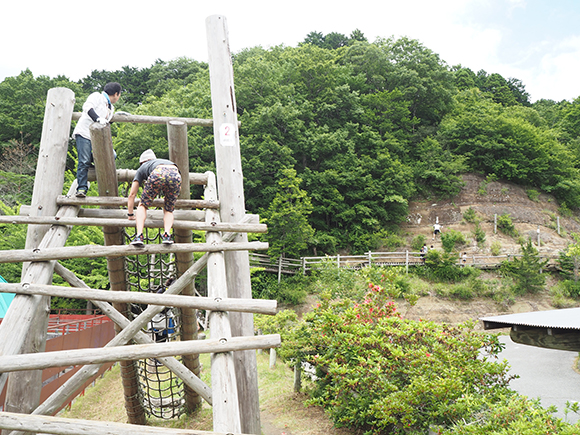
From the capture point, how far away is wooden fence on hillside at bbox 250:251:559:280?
68.7 ft

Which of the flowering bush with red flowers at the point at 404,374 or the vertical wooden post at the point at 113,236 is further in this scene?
the flowering bush with red flowers at the point at 404,374

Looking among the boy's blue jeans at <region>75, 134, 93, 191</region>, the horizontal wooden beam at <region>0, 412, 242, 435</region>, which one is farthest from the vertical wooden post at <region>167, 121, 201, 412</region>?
the horizontal wooden beam at <region>0, 412, 242, 435</region>

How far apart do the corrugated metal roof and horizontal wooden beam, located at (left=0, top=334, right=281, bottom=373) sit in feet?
5.77

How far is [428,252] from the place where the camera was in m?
21.4

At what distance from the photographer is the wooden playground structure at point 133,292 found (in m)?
2.25

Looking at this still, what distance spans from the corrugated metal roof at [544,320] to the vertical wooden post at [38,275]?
3289 millimetres

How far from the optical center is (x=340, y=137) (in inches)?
971

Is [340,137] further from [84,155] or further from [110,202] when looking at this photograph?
[110,202]

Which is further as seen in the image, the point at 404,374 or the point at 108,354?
the point at 404,374

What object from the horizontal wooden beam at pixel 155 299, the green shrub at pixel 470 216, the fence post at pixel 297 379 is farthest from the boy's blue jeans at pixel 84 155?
the green shrub at pixel 470 216

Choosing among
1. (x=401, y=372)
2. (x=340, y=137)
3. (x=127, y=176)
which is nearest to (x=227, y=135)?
(x=127, y=176)

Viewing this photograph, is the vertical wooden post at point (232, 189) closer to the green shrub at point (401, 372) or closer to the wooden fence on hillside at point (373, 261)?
A: the green shrub at point (401, 372)

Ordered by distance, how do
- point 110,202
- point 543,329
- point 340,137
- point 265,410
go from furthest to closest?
point 340,137 → point 265,410 → point 110,202 → point 543,329

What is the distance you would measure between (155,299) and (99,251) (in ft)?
2.57
